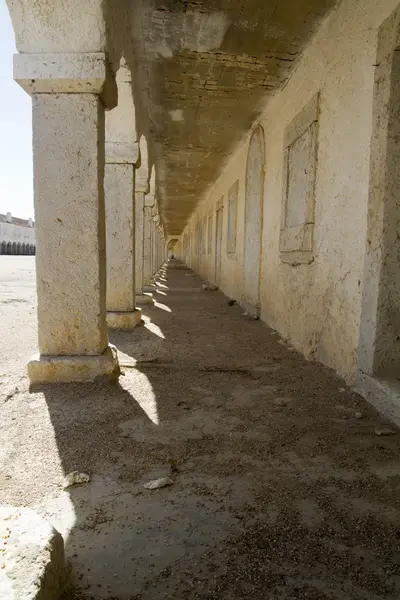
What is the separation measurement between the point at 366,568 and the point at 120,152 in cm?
496

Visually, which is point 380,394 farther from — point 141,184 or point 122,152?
point 141,184

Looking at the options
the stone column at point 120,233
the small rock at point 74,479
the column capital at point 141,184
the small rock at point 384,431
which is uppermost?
the column capital at point 141,184

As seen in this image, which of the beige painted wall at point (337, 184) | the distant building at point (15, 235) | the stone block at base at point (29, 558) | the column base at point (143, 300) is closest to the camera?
the stone block at base at point (29, 558)

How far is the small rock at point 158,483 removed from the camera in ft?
6.00

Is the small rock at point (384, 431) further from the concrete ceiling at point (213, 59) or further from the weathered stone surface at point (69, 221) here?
the concrete ceiling at point (213, 59)

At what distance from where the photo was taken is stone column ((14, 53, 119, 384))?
2957 millimetres

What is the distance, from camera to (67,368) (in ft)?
10.3

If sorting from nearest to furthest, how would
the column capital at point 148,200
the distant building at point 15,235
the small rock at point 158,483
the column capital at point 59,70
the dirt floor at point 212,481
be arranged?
1. the dirt floor at point 212,481
2. the small rock at point 158,483
3. the column capital at point 59,70
4. the column capital at point 148,200
5. the distant building at point 15,235

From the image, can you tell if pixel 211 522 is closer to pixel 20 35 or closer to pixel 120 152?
pixel 20 35

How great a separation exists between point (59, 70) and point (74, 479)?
2.73 m

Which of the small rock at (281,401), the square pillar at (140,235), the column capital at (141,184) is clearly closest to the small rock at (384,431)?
the small rock at (281,401)

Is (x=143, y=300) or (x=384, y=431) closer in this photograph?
(x=384, y=431)

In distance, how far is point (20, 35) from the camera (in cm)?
291

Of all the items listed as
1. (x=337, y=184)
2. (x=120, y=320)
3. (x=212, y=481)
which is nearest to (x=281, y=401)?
(x=212, y=481)
